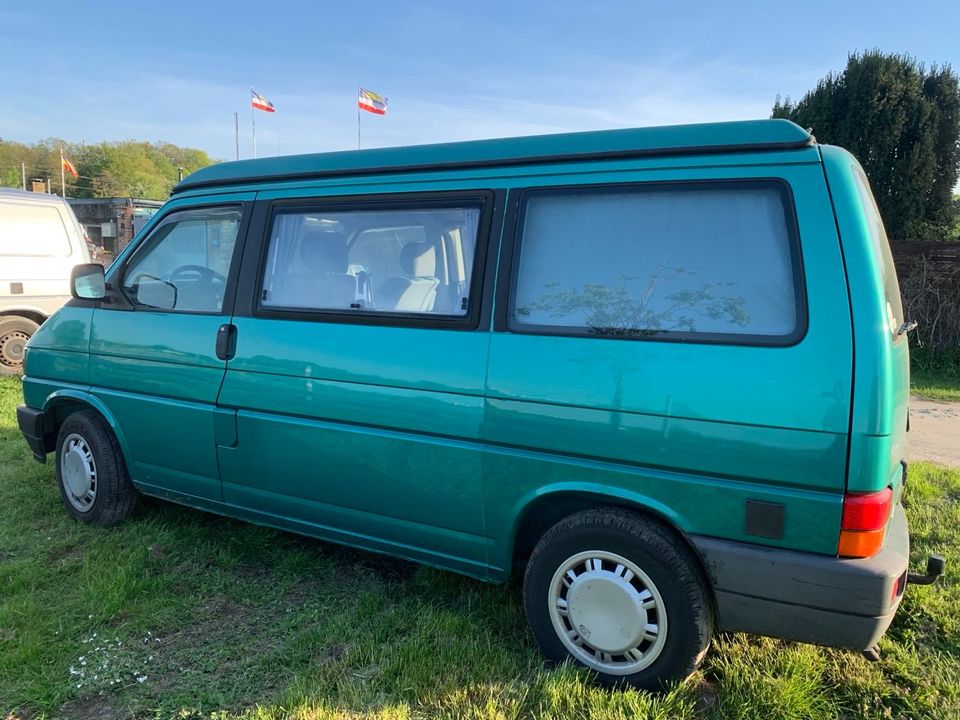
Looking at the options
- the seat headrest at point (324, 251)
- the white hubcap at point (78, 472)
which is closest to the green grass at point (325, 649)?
the white hubcap at point (78, 472)

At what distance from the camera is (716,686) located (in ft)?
8.97

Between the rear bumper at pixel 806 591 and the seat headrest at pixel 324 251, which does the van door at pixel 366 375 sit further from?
the rear bumper at pixel 806 591

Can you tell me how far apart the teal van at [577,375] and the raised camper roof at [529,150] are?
12 mm

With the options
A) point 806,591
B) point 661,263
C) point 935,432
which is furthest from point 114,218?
point 806,591

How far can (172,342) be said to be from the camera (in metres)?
3.70

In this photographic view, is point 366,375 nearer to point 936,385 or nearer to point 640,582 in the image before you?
point 640,582

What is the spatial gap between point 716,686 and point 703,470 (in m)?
0.98

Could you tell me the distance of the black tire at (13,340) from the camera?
8.55 metres

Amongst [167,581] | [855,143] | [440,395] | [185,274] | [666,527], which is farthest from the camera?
[855,143]

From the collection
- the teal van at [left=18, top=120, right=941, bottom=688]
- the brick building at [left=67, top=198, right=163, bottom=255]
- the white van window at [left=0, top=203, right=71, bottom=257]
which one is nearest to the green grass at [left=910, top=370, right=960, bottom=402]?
the teal van at [left=18, top=120, right=941, bottom=688]

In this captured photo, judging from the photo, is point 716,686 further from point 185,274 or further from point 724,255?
point 185,274

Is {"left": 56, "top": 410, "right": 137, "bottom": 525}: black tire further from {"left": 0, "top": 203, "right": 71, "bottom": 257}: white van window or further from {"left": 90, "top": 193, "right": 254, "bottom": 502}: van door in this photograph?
{"left": 0, "top": 203, "right": 71, "bottom": 257}: white van window

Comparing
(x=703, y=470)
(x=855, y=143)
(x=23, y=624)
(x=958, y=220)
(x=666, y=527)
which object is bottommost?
(x=23, y=624)

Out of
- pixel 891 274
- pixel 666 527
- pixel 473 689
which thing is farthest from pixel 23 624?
pixel 891 274
